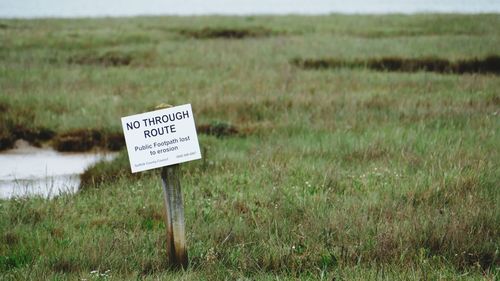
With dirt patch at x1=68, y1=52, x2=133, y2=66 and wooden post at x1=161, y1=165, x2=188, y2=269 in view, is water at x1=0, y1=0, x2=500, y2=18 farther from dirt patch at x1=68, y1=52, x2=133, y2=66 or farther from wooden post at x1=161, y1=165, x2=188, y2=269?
wooden post at x1=161, y1=165, x2=188, y2=269

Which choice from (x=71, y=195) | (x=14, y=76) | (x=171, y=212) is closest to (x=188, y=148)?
(x=171, y=212)

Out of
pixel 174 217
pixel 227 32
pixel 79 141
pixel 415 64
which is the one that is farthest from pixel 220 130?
pixel 227 32

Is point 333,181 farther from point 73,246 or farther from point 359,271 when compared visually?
point 73,246

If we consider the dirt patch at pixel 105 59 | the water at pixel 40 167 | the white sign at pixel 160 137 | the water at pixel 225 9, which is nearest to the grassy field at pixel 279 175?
the water at pixel 40 167

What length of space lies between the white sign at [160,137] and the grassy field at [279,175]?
0.88m

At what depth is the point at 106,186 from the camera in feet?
24.3

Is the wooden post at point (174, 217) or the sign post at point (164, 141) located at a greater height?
the sign post at point (164, 141)

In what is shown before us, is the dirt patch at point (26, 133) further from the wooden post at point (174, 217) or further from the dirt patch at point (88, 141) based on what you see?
the wooden post at point (174, 217)

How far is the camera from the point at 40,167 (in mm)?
9312

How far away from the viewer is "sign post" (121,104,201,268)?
173 inches

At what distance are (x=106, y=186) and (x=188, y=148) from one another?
3230 mm

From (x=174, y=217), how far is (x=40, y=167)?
5.34 m

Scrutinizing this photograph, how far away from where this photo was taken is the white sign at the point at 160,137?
439cm

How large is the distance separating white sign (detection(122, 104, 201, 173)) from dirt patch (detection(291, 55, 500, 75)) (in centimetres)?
1260
